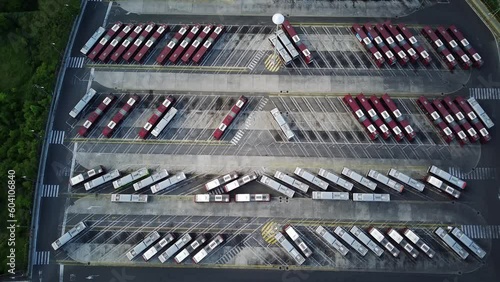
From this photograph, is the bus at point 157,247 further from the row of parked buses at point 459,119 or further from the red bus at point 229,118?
the row of parked buses at point 459,119

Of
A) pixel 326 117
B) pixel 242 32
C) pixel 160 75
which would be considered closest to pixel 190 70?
pixel 160 75

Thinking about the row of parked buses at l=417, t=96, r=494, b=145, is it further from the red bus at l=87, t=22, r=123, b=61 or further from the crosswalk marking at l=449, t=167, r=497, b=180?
the red bus at l=87, t=22, r=123, b=61

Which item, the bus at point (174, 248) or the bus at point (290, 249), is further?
the bus at point (174, 248)

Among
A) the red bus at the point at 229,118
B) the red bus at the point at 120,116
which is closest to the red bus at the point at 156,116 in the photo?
the red bus at the point at 120,116

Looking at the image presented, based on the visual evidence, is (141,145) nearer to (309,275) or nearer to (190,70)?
(190,70)

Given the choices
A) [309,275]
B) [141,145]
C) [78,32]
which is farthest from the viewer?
[78,32]

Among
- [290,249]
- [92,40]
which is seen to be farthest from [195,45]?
[290,249]

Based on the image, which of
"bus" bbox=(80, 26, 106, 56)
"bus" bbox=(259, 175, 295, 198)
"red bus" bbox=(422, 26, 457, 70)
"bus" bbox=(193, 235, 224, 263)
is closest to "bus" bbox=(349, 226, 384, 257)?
"bus" bbox=(259, 175, 295, 198)
